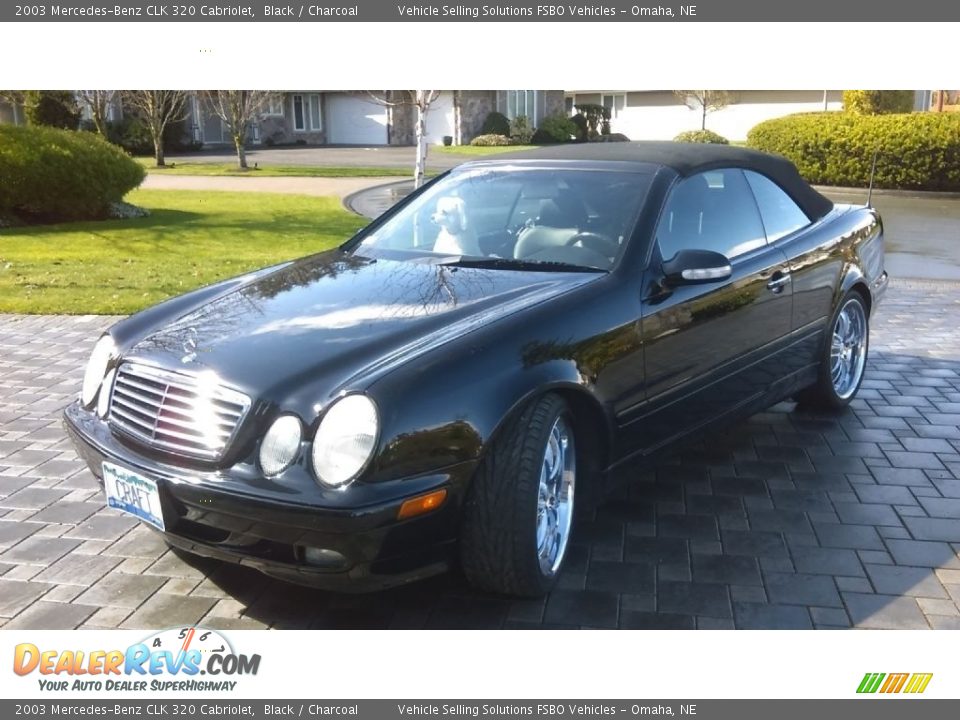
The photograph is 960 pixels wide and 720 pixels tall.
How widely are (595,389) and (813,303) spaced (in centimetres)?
204

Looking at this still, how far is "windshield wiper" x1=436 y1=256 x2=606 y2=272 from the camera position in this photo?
3.83 metres

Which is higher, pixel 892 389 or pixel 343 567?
pixel 343 567

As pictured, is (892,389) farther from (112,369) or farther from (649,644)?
(112,369)

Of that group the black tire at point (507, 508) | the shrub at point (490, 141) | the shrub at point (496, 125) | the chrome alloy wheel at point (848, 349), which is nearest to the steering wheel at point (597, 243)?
the black tire at point (507, 508)

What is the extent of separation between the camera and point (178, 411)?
3062 millimetres

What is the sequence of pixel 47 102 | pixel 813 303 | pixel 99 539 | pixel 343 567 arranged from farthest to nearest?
1. pixel 47 102
2. pixel 813 303
3. pixel 99 539
4. pixel 343 567

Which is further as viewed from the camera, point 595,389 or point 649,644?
point 595,389

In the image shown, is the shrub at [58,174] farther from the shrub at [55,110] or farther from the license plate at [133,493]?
the shrub at [55,110]

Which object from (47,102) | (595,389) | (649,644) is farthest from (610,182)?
(47,102)

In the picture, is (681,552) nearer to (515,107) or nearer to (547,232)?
(547,232)

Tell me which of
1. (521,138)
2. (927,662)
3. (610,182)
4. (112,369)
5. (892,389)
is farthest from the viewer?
(521,138)

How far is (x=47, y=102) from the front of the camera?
1262 inches

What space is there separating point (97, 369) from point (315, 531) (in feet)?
4.72

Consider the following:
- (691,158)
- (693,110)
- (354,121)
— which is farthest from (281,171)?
(691,158)
